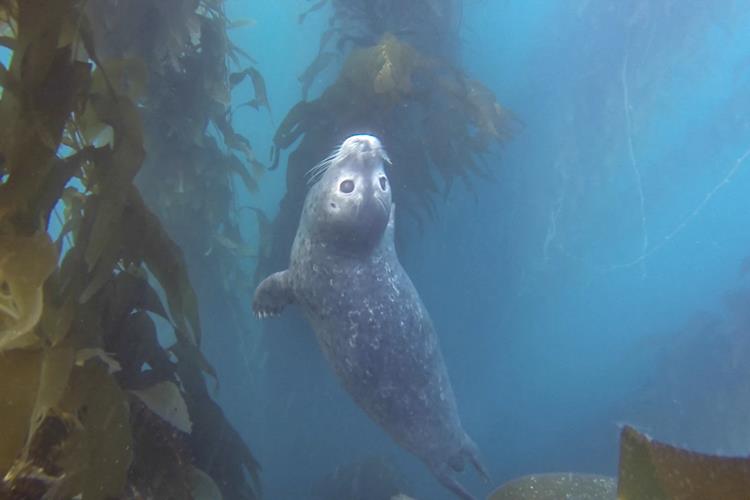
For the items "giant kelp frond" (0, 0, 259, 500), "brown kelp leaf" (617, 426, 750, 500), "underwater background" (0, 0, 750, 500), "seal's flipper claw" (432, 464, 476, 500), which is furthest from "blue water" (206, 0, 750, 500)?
"brown kelp leaf" (617, 426, 750, 500)

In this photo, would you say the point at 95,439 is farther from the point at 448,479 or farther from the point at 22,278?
the point at 448,479

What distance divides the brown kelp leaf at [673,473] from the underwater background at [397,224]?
1221 mm

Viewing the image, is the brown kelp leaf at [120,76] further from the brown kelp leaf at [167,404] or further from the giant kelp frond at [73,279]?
the brown kelp leaf at [167,404]

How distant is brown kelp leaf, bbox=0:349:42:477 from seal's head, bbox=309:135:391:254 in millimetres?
2666

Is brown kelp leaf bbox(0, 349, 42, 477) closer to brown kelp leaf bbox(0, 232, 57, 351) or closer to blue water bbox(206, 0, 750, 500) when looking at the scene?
brown kelp leaf bbox(0, 232, 57, 351)

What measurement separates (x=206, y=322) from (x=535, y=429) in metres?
7.27

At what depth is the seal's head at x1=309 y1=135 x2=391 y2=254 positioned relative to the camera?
388 centimetres

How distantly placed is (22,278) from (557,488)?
302 cm

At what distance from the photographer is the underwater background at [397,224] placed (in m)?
1.51

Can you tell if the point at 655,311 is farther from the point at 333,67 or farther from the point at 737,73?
the point at 333,67

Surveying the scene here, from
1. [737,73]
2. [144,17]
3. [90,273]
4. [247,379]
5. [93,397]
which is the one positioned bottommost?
[93,397]

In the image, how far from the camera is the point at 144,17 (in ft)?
11.6

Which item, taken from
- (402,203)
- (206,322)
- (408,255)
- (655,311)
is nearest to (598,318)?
(655,311)

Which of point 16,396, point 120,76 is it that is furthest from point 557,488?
point 120,76
